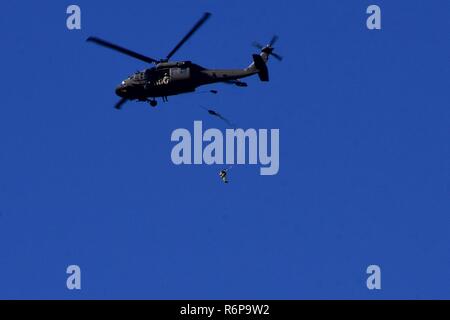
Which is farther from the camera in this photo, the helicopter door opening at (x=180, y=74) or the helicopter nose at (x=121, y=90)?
the helicopter nose at (x=121, y=90)

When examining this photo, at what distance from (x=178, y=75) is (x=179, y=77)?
0.11m

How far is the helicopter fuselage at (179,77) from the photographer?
260ft

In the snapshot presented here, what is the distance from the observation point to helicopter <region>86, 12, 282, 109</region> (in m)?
78.9

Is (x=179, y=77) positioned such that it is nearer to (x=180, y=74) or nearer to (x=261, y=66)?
(x=180, y=74)

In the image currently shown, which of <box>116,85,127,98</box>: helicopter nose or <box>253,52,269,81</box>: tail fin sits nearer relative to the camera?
<box>253,52,269,81</box>: tail fin

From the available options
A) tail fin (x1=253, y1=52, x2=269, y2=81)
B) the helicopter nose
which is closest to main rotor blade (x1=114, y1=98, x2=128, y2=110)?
the helicopter nose

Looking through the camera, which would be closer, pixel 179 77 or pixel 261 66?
pixel 261 66

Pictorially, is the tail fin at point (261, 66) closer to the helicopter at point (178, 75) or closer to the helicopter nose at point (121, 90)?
the helicopter at point (178, 75)

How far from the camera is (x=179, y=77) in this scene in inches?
3137

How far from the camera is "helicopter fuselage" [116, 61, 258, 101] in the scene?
3120 inches

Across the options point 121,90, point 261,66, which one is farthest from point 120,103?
point 261,66

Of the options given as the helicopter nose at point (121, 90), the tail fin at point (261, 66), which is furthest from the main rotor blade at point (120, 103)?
the tail fin at point (261, 66)

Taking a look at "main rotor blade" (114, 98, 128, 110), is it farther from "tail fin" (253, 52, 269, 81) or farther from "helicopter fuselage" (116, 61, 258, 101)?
"tail fin" (253, 52, 269, 81)
